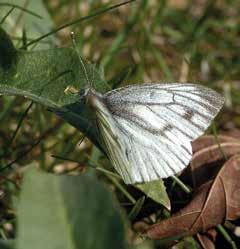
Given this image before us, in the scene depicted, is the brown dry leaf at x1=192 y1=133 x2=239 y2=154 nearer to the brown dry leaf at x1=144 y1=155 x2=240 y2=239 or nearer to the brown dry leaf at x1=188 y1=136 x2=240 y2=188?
the brown dry leaf at x1=188 y1=136 x2=240 y2=188

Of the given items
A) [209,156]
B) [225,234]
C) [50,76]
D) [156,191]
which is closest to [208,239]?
[225,234]

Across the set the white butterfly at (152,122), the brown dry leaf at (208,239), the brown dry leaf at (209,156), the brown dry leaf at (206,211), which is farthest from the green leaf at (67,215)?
the brown dry leaf at (209,156)

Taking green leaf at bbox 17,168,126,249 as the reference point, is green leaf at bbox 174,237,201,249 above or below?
below

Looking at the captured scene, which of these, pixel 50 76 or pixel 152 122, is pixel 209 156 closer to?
pixel 152 122

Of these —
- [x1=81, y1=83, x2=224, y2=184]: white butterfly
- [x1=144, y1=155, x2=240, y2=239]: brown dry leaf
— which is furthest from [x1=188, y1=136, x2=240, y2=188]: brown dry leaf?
[x1=81, y1=83, x2=224, y2=184]: white butterfly

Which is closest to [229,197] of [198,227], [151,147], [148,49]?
[198,227]

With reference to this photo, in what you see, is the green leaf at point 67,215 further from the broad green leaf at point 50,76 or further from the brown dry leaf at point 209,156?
the brown dry leaf at point 209,156

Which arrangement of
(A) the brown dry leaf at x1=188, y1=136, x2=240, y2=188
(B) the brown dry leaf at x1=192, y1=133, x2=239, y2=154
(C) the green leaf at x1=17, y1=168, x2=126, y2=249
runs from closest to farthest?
1. (C) the green leaf at x1=17, y1=168, x2=126, y2=249
2. (A) the brown dry leaf at x1=188, y1=136, x2=240, y2=188
3. (B) the brown dry leaf at x1=192, y1=133, x2=239, y2=154
